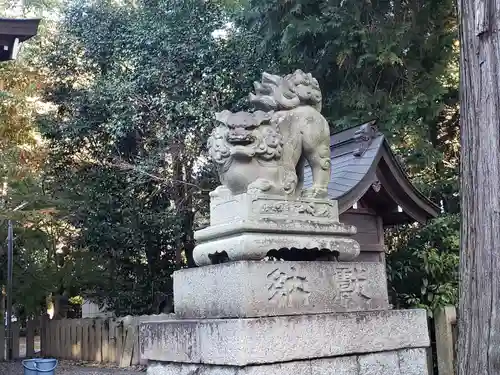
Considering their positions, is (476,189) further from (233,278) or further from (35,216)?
(35,216)

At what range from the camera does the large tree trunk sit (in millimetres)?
3123

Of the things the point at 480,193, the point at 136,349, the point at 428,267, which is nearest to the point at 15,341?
the point at 136,349

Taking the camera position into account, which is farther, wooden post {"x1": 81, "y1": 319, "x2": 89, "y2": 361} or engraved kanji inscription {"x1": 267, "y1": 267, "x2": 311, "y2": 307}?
wooden post {"x1": 81, "y1": 319, "x2": 89, "y2": 361}

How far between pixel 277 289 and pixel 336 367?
26.3 inches

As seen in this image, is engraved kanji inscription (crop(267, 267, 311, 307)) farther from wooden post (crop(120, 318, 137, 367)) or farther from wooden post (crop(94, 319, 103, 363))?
wooden post (crop(94, 319, 103, 363))

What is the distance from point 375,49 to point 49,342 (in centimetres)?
986

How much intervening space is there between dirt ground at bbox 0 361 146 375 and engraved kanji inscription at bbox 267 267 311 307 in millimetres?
6971

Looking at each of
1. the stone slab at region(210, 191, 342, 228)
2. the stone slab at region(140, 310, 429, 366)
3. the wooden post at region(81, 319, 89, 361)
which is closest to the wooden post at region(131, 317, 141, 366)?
the wooden post at region(81, 319, 89, 361)

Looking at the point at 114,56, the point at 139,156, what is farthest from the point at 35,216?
the point at 114,56

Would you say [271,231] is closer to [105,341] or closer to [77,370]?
[77,370]

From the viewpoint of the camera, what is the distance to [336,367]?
12.3 ft

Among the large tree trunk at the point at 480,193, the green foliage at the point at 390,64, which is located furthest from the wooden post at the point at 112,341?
the large tree trunk at the point at 480,193

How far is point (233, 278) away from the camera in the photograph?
A: 143 inches

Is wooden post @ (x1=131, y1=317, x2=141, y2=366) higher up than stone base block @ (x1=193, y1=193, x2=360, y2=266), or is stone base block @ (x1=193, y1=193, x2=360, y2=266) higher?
stone base block @ (x1=193, y1=193, x2=360, y2=266)
